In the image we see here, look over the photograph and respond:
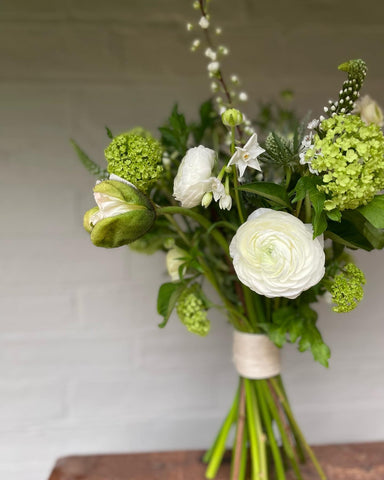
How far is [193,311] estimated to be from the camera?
0.64m

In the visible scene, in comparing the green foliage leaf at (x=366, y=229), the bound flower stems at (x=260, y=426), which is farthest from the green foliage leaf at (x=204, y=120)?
the bound flower stems at (x=260, y=426)

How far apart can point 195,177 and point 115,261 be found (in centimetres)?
42

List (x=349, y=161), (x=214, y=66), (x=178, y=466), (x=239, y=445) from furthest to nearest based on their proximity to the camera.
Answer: (x=178, y=466) < (x=239, y=445) < (x=214, y=66) < (x=349, y=161)

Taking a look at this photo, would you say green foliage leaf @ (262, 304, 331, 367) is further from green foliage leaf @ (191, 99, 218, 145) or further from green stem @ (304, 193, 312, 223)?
green foliage leaf @ (191, 99, 218, 145)

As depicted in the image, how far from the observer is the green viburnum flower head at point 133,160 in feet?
1.71

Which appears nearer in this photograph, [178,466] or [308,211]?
[308,211]

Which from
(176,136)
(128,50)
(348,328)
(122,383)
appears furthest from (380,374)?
(128,50)

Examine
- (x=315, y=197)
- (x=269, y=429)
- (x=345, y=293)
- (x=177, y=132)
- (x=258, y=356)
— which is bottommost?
(x=269, y=429)

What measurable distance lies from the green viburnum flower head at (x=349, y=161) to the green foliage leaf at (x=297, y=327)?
0.18 m

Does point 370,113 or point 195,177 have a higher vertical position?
point 370,113

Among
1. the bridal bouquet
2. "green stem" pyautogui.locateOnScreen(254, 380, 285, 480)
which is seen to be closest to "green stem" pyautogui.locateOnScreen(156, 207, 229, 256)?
the bridal bouquet

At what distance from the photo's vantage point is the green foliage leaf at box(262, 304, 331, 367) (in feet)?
1.97

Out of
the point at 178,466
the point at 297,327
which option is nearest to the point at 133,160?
the point at 297,327

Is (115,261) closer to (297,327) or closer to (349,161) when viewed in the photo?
(297,327)
